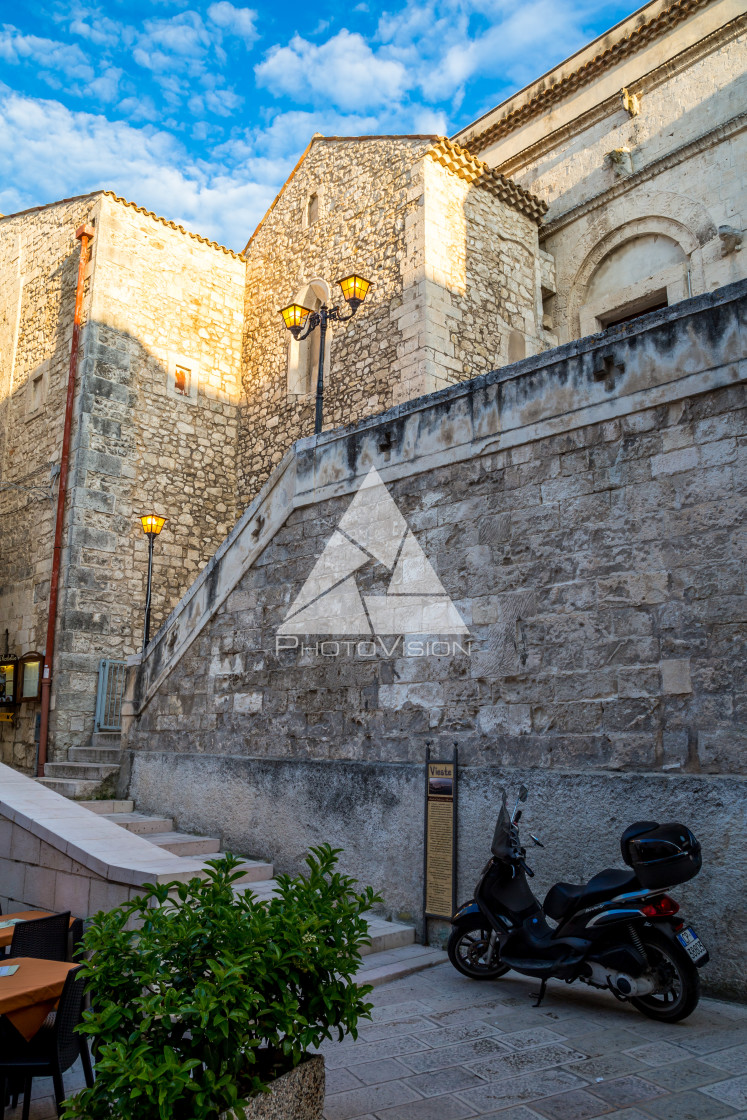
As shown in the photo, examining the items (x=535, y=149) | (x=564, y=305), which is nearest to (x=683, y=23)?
(x=535, y=149)

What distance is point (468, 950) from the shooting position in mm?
4668

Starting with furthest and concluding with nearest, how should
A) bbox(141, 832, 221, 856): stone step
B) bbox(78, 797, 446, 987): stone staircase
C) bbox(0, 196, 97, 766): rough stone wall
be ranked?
bbox(0, 196, 97, 766): rough stone wall
bbox(141, 832, 221, 856): stone step
bbox(78, 797, 446, 987): stone staircase

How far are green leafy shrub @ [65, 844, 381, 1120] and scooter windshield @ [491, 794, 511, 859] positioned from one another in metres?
1.67

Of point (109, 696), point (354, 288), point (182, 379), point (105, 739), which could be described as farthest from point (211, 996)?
point (182, 379)

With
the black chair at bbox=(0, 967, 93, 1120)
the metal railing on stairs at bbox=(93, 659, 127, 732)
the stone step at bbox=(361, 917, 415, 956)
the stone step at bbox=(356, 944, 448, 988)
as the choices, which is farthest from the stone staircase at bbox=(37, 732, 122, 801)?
the black chair at bbox=(0, 967, 93, 1120)

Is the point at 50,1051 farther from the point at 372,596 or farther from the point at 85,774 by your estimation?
the point at 85,774

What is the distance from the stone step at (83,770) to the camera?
836cm

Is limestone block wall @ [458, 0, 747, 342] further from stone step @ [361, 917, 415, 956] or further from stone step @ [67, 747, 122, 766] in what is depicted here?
stone step @ [361, 917, 415, 956]

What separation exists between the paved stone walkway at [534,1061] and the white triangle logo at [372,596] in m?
2.33

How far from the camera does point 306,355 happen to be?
556 inches

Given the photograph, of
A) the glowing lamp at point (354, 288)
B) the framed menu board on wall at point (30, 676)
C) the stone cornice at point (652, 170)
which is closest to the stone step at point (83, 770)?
the framed menu board on wall at point (30, 676)

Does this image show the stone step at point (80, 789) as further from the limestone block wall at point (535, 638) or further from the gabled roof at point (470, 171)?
the gabled roof at point (470, 171)

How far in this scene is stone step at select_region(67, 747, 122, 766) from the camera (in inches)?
371

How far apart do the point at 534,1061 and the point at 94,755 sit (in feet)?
24.9
